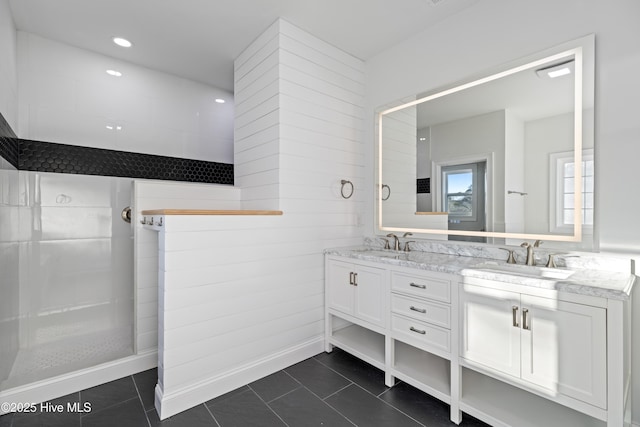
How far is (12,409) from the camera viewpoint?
1707mm

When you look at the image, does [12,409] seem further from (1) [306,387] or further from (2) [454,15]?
(2) [454,15]

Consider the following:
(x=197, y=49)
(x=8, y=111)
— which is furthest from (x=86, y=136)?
(x=197, y=49)

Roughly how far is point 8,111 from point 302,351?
2.70 metres

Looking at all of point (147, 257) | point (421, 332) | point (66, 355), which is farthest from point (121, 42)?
point (421, 332)

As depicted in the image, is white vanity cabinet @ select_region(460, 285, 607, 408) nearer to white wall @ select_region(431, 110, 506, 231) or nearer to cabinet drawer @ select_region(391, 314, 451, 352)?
cabinet drawer @ select_region(391, 314, 451, 352)

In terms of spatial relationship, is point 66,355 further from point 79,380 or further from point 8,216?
point 8,216

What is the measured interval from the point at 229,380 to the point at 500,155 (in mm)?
2360

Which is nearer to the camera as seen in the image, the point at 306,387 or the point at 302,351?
the point at 306,387

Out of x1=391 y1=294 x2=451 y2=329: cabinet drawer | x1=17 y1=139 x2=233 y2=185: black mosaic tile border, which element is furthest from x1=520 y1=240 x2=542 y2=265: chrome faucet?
x1=17 y1=139 x2=233 y2=185: black mosaic tile border

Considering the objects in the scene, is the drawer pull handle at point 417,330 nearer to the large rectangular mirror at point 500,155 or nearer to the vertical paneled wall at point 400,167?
the large rectangular mirror at point 500,155

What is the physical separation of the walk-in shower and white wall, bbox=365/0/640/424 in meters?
3.02

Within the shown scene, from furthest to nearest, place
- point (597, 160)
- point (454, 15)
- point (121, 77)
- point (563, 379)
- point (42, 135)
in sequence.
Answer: point (121, 77), point (42, 135), point (454, 15), point (597, 160), point (563, 379)

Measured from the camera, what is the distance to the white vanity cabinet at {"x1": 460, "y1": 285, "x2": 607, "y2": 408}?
121 cm

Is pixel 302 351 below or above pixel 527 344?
below
